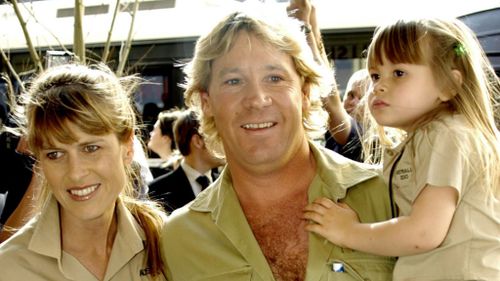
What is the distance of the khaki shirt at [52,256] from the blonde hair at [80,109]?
0.08m

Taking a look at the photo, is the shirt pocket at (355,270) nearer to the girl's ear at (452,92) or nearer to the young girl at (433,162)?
the young girl at (433,162)

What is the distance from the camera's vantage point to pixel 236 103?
7.59 feet

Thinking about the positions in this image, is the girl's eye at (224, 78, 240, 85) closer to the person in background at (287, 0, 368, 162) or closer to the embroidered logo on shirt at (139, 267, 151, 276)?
the embroidered logo on shirt at (139, 267, 151, 276)

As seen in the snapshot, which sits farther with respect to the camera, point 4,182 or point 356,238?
point 4,182

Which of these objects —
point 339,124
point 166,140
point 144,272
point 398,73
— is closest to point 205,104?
point 144,272

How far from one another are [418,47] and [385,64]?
4.6 inches

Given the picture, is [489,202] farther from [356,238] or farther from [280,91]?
[280,91]

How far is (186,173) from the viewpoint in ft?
14.9

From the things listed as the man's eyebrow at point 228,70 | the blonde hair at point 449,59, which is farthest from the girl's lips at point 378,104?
the man's eyebrow at point 228,70

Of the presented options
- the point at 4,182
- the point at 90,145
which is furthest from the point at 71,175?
the point at 4,182

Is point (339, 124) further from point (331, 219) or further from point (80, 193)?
point (80, 193)

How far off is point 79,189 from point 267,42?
0.81 meters

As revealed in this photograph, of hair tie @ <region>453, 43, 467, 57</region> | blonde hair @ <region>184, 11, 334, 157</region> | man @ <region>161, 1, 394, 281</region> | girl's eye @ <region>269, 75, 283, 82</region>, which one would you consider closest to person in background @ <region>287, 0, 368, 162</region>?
blonde hair @ <region>184, 11, 334, 157</region>

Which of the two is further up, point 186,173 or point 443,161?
point 443,161
